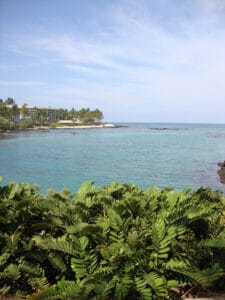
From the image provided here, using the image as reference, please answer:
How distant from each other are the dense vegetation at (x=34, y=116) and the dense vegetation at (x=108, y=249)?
78.1m

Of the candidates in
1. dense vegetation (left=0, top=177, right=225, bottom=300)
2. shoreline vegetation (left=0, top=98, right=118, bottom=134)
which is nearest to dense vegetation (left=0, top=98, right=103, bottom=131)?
shoreline vegetation (left=0, top=98, right=118, bottom=134)

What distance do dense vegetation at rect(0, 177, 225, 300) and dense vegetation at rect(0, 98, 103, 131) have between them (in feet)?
256

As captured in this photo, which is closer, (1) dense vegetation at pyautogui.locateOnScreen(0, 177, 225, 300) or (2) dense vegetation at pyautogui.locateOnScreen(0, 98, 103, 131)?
(1) dense vegetation at pyautogui.locateOnScreen(0, 177, 225, 300)

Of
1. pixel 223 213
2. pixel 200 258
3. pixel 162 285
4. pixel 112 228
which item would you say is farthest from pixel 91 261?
pixel 223 213

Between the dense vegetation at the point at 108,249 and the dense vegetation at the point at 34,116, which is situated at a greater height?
the dense vegetation at the point at 34,116

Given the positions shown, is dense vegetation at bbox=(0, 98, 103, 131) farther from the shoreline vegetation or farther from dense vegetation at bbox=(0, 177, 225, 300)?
dense vegetation at bbox=(0, 177, 225, 300)

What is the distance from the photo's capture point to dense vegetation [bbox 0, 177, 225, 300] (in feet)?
8.06

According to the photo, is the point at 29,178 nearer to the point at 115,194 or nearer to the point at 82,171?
the point at 82,171

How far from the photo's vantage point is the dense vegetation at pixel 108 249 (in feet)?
8.06

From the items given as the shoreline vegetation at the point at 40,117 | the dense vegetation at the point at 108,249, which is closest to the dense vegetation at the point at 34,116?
the shoreline vegetation at the point at 40,117

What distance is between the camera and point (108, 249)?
2580 millimetres

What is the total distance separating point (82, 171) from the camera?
975 inches

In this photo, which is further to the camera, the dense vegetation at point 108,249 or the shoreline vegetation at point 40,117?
the shoreline vegetation at point 40,117

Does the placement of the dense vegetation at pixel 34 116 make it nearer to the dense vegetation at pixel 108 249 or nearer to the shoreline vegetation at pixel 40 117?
the shoreline vegetation at pixel 40 117
